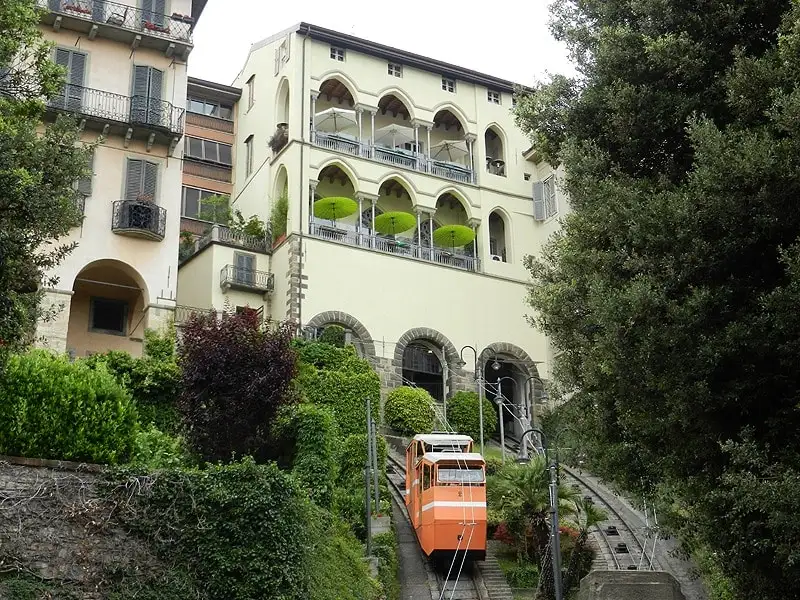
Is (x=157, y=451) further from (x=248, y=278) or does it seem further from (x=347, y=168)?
(x=347, y=168)

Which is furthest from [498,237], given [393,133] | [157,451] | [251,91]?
[157,451]

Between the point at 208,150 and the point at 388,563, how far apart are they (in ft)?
83.9

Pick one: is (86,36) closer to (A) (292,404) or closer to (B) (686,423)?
(A) (292,404)

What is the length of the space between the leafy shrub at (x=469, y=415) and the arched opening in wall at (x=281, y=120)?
11.7 metres

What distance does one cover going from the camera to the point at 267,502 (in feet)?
55.9

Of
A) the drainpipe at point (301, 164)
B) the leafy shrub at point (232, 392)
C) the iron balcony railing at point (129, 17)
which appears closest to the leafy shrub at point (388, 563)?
the leafy shrub at point (232, 392)

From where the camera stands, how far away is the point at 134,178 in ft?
101

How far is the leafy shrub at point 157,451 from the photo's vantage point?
1834 cm

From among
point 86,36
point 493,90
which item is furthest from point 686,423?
point 493,90

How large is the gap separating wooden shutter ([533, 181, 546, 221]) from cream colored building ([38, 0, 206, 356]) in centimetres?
1630

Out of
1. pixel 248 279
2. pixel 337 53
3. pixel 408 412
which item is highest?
pixel 337 53

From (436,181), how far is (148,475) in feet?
84.8

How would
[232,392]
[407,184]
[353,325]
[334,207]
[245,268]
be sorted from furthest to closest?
[407,184] < [334,207] < [245,268] < [353,325] < [232,392]

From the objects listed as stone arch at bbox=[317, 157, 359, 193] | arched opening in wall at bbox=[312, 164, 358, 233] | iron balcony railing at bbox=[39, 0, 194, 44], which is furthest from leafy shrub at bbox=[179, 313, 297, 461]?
stone arch at bbox=[317, 157, 359, 193]
